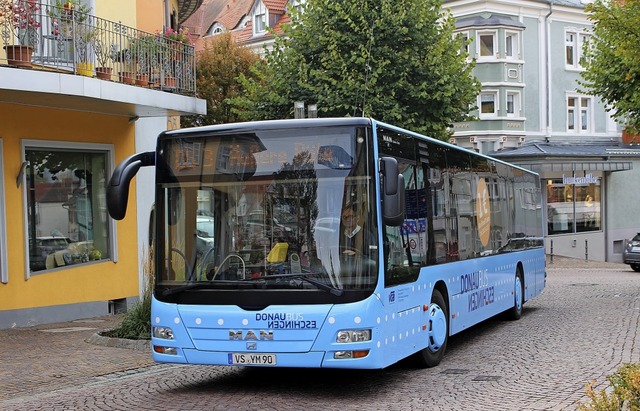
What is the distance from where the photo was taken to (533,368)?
36.4 ft

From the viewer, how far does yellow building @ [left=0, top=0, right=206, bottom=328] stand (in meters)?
15.4

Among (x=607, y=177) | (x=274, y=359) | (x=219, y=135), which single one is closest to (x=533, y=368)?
(x=274, y=359)

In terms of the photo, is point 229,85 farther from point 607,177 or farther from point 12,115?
point 12,115

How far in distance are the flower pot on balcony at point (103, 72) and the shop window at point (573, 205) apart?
101 ft

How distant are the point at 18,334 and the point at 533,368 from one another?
8.13m

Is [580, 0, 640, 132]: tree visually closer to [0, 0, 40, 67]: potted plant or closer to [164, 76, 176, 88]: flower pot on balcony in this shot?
[164, 76, 176, 88]: flower pot on balcony

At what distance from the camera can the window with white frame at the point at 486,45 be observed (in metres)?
43.5

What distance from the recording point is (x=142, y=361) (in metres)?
12.4

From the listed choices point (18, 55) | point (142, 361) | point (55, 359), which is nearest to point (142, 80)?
point (18, 55)

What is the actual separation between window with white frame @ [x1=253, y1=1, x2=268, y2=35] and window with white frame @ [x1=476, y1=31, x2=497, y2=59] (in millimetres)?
12693

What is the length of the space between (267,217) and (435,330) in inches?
116

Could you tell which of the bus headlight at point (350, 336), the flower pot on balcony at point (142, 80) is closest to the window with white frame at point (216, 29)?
the flower pot on balcony at point (142, 80)

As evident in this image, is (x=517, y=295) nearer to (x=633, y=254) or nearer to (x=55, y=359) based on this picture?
(x=55, y=359)

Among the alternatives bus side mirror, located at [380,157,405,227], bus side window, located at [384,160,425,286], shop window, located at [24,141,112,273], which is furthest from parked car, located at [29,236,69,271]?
bus side mirror, located at [380,157,405,227]
